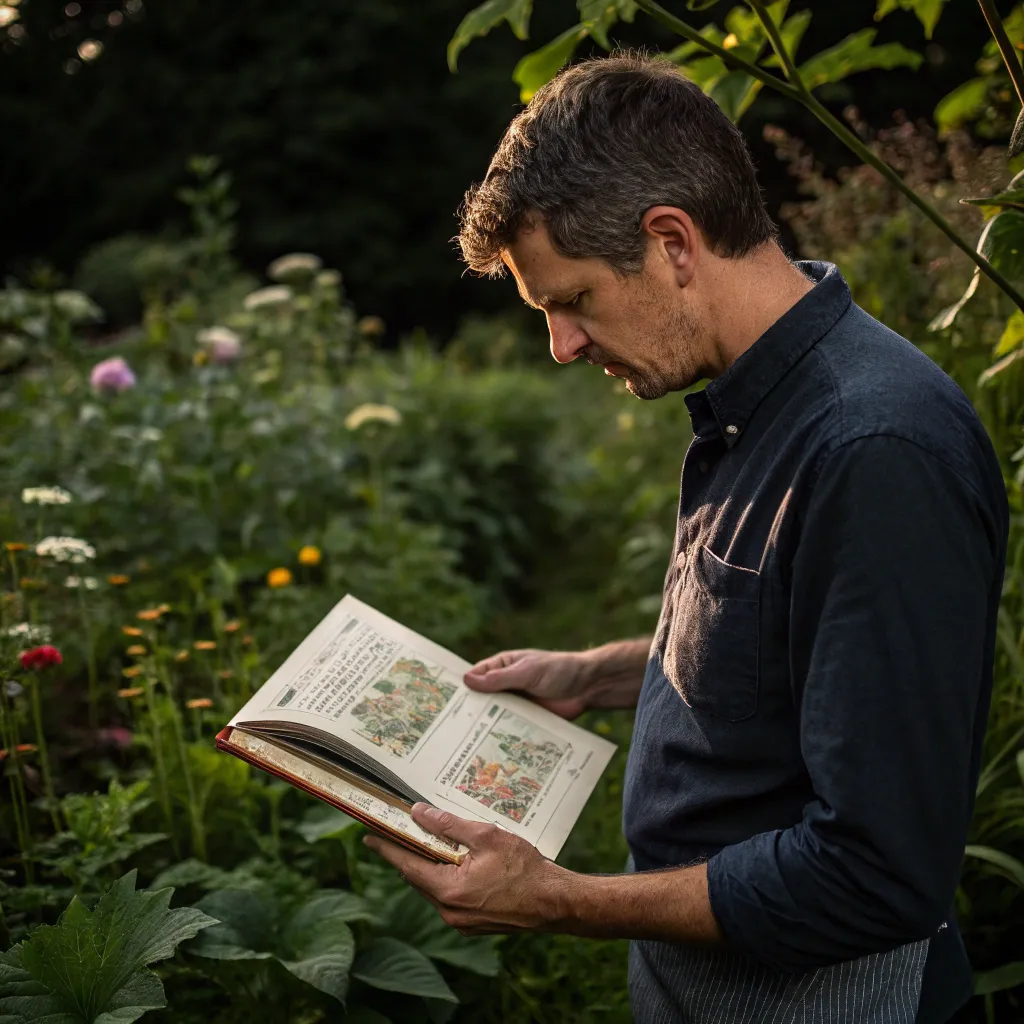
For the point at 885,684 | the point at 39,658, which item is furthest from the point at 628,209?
the point at 39,658

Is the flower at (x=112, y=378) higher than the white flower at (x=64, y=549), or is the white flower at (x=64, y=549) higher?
the flower at (x=112, y=378)

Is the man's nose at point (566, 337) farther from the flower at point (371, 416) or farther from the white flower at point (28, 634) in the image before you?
the flower at point (371, 416)

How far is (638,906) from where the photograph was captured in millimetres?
1111

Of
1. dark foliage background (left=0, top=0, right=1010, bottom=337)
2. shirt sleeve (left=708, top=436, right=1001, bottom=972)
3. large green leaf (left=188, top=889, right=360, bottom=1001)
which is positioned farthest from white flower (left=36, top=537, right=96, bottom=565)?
dark foliage background (left=0, top=0, right=1010, bottom=337)

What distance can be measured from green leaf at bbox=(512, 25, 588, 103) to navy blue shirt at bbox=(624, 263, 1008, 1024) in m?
0.60

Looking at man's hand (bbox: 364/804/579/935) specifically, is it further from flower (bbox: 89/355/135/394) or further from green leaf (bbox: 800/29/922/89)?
flower (bbox: 89/355/135/394)

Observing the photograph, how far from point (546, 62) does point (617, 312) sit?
622 millimetres

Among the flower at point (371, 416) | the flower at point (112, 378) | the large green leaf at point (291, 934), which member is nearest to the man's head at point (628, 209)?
the large green leaf at point (291, 934)

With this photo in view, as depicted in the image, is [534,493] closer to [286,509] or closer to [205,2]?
[286,509]

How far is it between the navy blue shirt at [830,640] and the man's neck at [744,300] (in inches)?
1.9

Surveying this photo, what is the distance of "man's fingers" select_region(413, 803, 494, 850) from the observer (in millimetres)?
1225

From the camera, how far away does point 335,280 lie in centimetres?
514

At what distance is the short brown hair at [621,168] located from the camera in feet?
3.71

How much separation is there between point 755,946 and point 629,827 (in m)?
0.31
